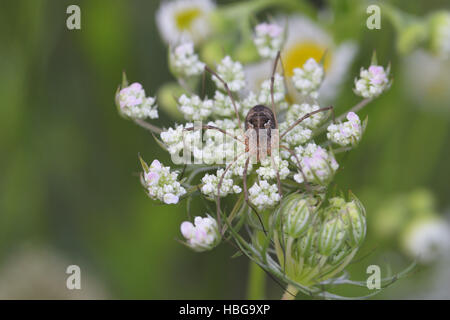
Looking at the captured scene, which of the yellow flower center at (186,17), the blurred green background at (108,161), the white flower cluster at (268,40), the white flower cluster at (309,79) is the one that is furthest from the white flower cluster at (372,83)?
the yellow flower center at (186,17)

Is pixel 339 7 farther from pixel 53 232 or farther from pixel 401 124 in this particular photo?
pixel 53 232

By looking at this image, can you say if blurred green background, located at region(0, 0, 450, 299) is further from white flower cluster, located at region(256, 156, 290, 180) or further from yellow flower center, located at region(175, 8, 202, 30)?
white flower cluster, located at region(256, 156, 290, 180)

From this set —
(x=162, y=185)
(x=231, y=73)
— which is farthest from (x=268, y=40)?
(x=162, y=185)

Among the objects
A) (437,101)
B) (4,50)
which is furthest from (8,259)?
(437,101)

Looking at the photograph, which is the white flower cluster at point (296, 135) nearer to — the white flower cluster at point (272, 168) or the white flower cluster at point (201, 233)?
the white flower cluster at point (272, 168)

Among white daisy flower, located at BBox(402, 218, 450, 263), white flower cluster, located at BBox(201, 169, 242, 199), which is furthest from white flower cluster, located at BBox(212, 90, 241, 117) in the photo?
white daisy flower, located at BBox(402, 218, 450, 263)

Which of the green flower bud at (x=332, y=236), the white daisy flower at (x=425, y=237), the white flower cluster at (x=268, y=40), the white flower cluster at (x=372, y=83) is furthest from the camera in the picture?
the white daisy flower at (x=425, y=237)

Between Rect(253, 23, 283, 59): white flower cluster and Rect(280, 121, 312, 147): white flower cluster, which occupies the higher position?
Rect(253, 23, 283, 59): white flower cluster
